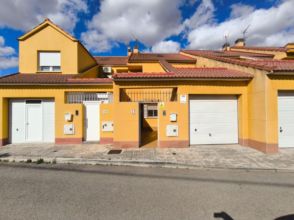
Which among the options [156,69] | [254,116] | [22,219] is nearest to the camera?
[22,219]

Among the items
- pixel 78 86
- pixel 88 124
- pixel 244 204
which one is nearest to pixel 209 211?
pixel 244 204

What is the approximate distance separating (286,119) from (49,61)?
45.1 ft

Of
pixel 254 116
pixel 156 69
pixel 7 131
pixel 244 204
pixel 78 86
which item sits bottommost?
pixel 244 204

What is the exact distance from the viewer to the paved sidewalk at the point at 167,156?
6287mm

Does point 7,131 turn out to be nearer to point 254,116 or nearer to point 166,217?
point 166,217

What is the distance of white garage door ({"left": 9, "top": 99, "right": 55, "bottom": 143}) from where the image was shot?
10008 millimetres

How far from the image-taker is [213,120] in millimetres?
9102

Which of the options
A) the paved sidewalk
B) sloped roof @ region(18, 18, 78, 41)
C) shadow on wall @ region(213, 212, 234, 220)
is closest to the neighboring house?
the paved sidewalk

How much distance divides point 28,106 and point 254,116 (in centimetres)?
1143

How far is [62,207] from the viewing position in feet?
11.8

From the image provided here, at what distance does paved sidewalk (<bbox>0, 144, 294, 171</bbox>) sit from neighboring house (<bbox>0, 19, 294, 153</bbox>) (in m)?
0.66

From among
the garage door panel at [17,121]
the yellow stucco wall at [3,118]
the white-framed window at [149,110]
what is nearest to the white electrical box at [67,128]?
the garage door panel at [17,121]

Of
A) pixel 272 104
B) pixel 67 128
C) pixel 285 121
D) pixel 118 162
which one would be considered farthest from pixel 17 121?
pixel 285 121

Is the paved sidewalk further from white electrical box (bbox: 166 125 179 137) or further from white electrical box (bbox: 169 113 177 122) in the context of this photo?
white electrical box (bbox: 169 113 177 122)
